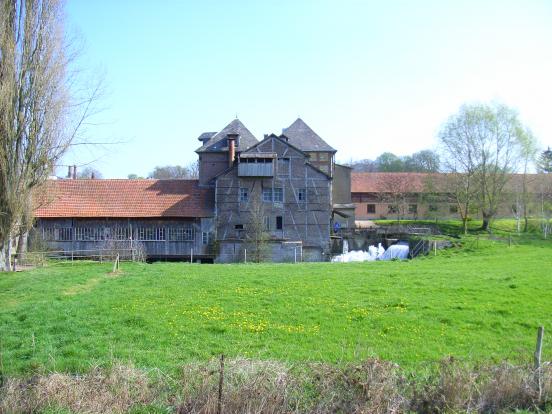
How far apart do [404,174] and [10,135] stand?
169 ft

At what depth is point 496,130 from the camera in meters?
45.2

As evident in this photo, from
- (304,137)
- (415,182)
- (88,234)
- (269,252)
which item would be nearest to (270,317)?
(269,252)

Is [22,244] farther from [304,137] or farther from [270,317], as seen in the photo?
[270,317]

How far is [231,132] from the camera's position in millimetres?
38719

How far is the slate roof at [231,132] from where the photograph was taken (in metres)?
37.7

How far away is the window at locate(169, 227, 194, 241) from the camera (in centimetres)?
3409

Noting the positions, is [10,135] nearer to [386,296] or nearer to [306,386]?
[386,296]

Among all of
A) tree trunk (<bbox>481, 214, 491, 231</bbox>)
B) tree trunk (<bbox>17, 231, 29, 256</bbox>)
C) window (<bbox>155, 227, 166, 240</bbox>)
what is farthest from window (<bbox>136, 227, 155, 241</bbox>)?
tree trunk (<bbox>481, 214, 491, 231</bbox>)

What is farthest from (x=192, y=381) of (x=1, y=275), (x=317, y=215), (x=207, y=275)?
(x=317, y=215)

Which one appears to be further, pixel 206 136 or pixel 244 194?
pixel 206 136

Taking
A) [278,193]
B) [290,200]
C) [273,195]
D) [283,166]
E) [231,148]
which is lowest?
[290,200]

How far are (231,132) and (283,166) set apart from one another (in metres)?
6.08

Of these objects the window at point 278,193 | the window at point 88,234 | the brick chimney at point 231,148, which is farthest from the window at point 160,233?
the window at point 278,193

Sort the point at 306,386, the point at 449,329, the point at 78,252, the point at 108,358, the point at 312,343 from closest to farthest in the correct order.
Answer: the point at 306,386
the point at 108,358
the point at 312,343
the point at 449,329
the point at 78,252
